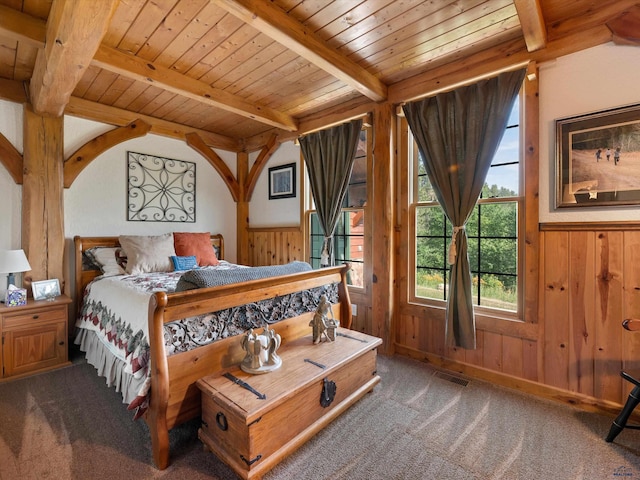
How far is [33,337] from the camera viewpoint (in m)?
2.51

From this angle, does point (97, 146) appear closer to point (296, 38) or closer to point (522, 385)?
point (296, 38)

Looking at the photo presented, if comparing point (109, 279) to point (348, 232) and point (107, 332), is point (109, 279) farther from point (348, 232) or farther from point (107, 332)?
point (348, 232)

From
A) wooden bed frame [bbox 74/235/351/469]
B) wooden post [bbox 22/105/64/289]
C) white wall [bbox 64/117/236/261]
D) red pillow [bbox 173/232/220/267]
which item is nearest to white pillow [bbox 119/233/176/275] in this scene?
red pillow [bbox 173/232/220/267]

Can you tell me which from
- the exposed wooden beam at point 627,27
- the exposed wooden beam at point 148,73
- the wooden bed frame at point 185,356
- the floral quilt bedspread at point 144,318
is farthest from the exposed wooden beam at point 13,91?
the exposed wooden beam at point 627,27

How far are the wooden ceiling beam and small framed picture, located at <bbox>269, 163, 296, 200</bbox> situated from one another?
594 mm

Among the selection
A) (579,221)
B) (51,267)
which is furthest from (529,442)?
(51,267)

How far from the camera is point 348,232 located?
11.3ft

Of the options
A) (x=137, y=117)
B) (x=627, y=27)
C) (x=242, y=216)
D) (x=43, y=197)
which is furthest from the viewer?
(x=242, y=216)

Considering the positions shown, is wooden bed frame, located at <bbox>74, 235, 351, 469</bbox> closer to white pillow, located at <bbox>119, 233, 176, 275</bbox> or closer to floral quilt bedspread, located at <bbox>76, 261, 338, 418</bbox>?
floral quilt bedspread, located at <bbox>76, 261, 338, 418</bbox>

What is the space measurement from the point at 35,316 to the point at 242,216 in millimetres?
2483

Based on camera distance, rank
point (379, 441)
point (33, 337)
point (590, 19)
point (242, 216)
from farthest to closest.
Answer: point (242, 216)
point (33, 337)
point (590, 19)
point (379, 441)

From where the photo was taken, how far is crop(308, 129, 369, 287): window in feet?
10.7

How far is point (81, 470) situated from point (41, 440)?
43 centimetres

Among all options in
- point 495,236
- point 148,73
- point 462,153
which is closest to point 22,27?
point 148,73
